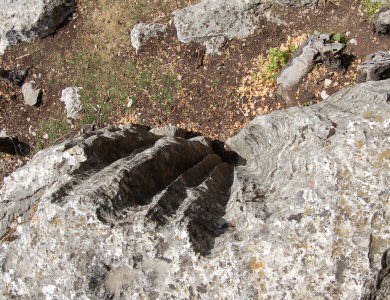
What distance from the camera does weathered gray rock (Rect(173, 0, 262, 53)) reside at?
8.43m

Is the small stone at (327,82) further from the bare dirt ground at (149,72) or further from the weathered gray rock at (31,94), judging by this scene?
the weathered gray rock at (31,94)

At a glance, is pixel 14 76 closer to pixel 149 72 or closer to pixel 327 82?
pixel 149 72

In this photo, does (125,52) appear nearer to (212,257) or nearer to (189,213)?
(189,213)

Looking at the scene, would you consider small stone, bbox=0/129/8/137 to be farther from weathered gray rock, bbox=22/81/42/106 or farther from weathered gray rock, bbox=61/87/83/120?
weathered gray rock, bbox=61/87/83/120

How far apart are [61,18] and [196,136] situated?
4812 mm

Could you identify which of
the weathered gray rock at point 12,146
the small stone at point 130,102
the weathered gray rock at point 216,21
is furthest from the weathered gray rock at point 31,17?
the weathered gray rock at point 216,21

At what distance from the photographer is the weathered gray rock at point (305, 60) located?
741cm

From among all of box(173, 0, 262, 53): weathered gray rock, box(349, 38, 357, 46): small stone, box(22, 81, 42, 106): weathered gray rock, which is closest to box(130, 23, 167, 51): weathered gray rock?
box(173, 0, 262, 53): weathered gray rock

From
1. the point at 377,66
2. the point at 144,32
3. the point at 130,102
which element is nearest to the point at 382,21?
the point at 377,66

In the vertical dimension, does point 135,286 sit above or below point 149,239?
below

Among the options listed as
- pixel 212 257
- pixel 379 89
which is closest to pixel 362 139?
pixel 379 89

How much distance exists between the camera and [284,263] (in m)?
3.83

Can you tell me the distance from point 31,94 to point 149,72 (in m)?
3.30

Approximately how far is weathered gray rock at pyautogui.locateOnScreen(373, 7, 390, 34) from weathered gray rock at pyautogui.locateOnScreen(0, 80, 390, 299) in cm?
273
